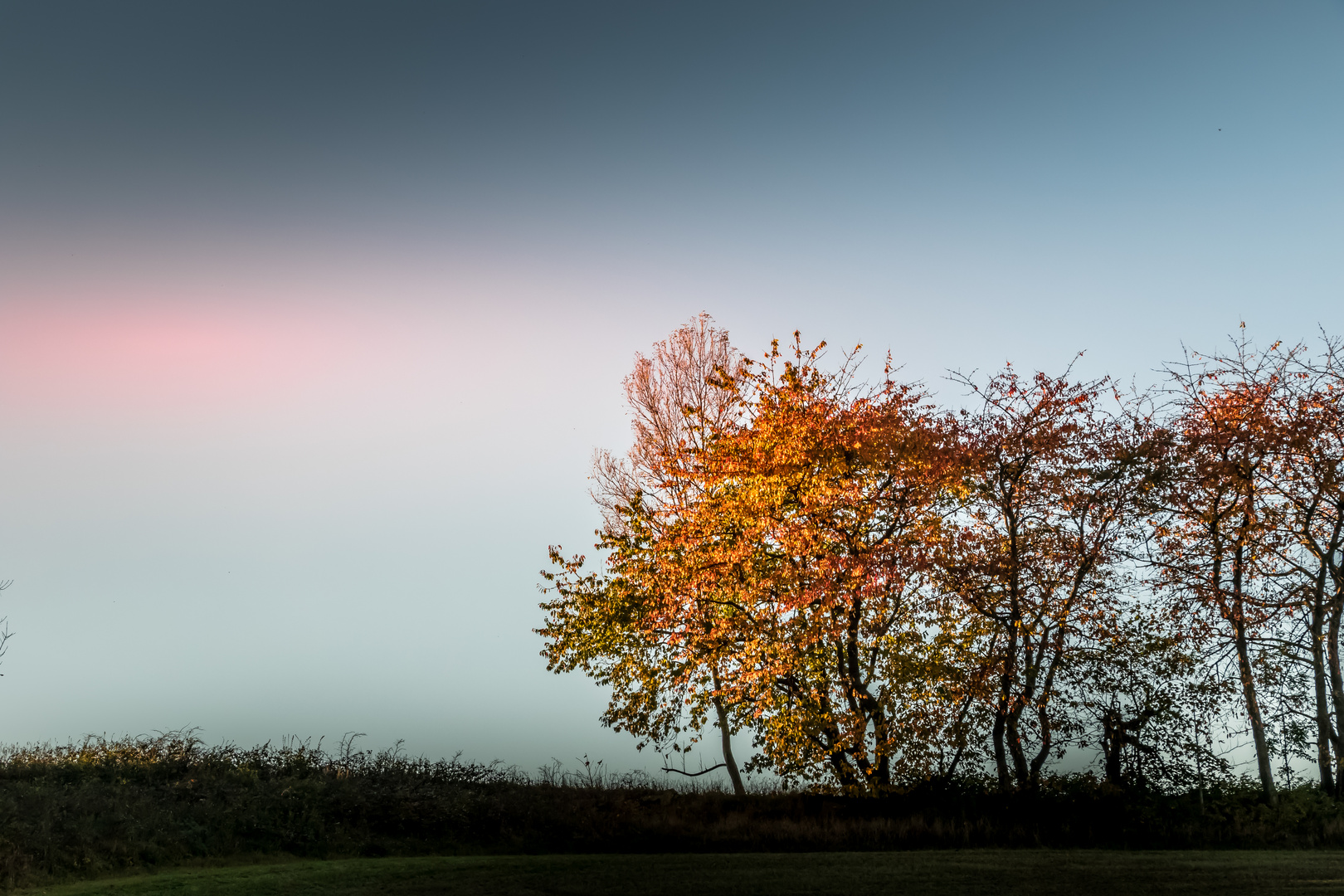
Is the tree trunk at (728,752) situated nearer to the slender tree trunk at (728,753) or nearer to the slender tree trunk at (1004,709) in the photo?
the slender tree trunk at (728,753)

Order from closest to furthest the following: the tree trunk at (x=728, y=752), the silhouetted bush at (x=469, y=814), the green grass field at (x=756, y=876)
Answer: the green grass field at (x=756, y=876) → the silhouetted bush at (x=469, y=814) → the tree trunk at (x=728, y=752)

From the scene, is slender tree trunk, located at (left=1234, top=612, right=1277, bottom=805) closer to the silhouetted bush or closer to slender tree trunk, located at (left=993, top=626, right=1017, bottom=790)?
the silhouetted bush

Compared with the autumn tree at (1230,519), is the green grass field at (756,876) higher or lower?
lower

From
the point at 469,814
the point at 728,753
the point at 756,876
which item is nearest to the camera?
the point at 756,876

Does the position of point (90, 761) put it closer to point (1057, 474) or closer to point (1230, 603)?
point (1057, 474)

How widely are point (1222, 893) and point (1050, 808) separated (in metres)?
6.03

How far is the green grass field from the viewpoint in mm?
10336

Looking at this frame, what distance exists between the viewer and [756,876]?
1106cm

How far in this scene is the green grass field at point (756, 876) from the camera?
407 inches

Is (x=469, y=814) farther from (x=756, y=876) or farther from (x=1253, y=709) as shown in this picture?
(x=1253, y=709)

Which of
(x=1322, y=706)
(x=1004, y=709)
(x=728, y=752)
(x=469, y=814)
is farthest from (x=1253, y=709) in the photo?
(x=469, y=814)

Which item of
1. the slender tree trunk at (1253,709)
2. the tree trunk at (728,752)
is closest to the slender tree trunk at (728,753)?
the tree trunk at (728,752)

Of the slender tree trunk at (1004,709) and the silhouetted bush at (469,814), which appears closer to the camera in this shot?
the silhouetted bush at (469,814)

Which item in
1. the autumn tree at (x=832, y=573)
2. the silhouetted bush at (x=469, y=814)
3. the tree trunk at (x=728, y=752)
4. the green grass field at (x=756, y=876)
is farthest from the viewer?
the tree trunk at (x=728, y=752)
